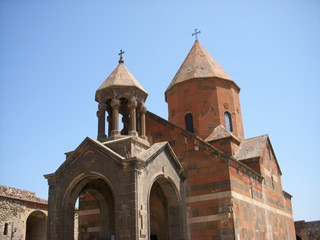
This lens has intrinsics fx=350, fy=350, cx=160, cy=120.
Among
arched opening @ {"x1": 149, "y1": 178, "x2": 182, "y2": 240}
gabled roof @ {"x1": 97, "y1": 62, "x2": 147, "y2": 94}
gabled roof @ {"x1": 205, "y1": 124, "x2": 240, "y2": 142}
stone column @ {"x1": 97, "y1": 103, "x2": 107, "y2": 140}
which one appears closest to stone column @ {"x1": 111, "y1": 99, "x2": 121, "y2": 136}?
stone column @ {"x1": 97, "y1": 103, "x2": 107, "y2": 140}

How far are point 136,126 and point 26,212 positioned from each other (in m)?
11.3

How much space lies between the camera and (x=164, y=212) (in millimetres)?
12836

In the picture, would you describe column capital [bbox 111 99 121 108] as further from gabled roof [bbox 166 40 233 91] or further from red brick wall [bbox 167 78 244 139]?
gabled roof [bbox 166 40 233 91]

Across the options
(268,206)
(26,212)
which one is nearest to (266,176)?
(268,206)

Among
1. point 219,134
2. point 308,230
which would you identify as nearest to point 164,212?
point 219,134

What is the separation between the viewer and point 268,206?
51.2ft

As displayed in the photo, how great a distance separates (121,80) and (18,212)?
38.9 feet

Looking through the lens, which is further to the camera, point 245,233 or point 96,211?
point 96,211

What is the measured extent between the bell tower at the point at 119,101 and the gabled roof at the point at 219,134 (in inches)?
166

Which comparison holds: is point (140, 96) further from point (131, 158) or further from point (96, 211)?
point (96, 211)

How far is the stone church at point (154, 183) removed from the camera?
34.7ft

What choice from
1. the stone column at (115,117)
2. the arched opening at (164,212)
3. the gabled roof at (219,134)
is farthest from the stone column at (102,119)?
the gabled roof at (219,134)

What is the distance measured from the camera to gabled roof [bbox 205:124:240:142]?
15671 mm

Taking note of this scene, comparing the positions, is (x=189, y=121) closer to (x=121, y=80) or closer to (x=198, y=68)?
(x=198, y=68)
